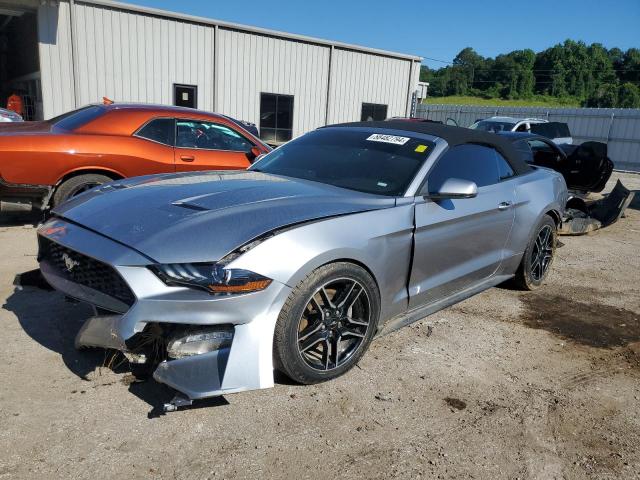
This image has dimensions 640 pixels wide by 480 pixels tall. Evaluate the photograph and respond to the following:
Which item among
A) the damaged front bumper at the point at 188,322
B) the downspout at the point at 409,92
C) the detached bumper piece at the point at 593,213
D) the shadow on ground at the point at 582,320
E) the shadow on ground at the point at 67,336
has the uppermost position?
the downspout at the point at 409,92

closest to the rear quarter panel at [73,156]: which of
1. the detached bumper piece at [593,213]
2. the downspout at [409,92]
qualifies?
the detached bumper piece at [593,213]

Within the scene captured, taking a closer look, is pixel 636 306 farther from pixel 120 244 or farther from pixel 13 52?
pixel 13 52

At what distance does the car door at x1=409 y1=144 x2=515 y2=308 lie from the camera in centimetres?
352

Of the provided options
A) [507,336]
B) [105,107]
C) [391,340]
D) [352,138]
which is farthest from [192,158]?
[507,336]

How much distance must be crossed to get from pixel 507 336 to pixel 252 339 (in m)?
2.35

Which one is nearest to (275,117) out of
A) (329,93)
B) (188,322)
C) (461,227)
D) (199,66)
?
(329,93)

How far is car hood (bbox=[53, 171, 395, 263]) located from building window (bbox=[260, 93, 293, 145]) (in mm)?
15871

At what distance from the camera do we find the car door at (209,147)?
6.47 m

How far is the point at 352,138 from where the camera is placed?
4148mm

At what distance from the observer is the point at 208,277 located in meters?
2.52

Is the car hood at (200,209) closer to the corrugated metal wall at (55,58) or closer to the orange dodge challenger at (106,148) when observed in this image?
the orange dodge challenger at (106,148)

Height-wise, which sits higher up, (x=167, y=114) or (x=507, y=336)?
(x=167, y=114)

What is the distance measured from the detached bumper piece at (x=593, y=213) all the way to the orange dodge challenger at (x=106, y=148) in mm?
4801

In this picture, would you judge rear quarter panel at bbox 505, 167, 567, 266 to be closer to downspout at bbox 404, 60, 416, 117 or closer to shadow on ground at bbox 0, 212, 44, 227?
shadow on ground at bbox 0, 212, 44, 227
